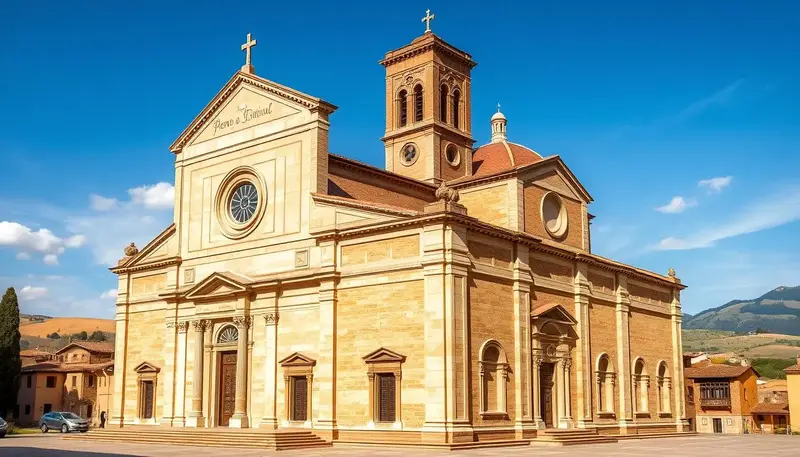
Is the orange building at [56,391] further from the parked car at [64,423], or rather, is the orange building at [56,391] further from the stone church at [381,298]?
the stone church at [381,298]

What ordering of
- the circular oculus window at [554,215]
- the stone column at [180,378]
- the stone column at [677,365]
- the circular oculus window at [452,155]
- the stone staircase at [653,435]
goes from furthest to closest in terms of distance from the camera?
the circular oculus window at [452,155], the stone column at [677,365], the stone staircase at [653,435], the circular oculus window at [554,215], the stone column at [180,378]

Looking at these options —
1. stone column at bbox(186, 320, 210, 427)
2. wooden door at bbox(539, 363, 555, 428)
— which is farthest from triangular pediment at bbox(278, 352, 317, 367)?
wooden door at bbox(539, 363, 555, 428)

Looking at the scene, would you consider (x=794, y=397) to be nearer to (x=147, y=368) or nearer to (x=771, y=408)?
(x=771, y=408)

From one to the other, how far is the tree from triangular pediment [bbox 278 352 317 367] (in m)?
33.3

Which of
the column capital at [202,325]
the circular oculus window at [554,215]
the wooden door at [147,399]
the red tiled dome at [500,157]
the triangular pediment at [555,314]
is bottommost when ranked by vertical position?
the wooden door at [147,399]

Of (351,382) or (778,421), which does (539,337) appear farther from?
(778,421)

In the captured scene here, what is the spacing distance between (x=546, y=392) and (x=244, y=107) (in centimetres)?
1741

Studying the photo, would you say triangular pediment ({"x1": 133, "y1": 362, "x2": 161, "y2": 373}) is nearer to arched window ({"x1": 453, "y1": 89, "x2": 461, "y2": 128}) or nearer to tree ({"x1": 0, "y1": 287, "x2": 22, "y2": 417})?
arched window ({"x1": 453, "y1": 89, "x2": 461, "y2": 128})

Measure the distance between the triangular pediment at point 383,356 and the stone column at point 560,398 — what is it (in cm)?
800

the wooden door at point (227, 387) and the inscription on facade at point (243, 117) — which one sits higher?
the inscription on facade at point (243, 117)

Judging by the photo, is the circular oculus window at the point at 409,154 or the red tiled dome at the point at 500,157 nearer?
the red tiled dome at the point at 500,157

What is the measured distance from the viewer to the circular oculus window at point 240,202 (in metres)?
34.6

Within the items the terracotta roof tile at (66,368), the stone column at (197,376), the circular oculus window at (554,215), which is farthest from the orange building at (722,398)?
the terracotta roof tile at (66,368)

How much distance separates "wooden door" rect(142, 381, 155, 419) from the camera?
37.3 meters
